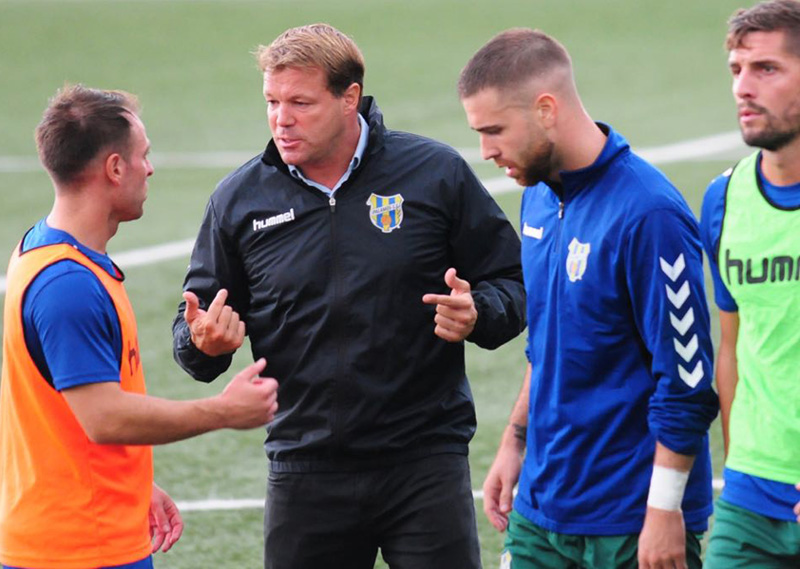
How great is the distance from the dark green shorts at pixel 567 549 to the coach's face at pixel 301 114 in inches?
53.0

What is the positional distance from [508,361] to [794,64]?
614 cm

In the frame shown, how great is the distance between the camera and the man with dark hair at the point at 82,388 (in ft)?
14.2

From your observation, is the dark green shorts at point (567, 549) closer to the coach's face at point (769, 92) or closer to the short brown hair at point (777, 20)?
the coach's face at point (769, 92)

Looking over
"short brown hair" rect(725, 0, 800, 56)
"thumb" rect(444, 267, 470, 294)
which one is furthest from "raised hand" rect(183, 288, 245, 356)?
"short brown hair" rect(725, 0, 800, 56)

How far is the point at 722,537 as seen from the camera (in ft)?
14.3

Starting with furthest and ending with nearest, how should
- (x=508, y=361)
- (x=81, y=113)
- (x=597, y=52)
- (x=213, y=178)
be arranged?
(x=597, y=52) → (x=213, y=178) → (x=508, y=361) → (x=81, y=113)

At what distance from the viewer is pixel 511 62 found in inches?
177

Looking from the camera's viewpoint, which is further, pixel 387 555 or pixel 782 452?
pixel 387 555

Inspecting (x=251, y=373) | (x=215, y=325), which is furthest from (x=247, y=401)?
(x=215, y=325)

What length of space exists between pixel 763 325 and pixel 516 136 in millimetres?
895

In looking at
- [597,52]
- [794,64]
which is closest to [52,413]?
[794,64]

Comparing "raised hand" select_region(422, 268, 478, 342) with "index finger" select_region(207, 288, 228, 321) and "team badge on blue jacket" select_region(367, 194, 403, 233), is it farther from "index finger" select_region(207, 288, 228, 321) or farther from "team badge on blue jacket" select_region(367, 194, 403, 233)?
"index finger" select_region(207, 288, 228, 321)

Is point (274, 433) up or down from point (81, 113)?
down

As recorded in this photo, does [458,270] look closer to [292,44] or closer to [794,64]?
[292,44]
